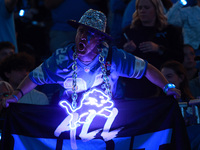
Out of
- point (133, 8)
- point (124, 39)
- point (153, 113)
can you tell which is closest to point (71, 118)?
point (153, 113)

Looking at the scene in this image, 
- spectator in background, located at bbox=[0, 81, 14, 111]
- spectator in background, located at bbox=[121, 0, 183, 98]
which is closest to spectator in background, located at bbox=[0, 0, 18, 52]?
spectator in background, located at bbox=[0, 81, 14, 111]

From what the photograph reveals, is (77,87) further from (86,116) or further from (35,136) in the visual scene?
(35,136)

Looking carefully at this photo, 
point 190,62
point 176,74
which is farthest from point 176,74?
point 190,62

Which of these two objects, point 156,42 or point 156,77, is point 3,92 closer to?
point 156,77

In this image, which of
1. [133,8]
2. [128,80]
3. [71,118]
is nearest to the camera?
[71,118]

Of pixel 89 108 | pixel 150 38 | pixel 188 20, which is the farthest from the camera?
pixel 188 20

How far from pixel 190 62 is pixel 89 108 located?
6.25 ft

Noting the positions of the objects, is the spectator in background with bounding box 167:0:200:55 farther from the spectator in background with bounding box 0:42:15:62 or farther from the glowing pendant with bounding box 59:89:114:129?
the spectator in background with bounding box 0:42:15:62

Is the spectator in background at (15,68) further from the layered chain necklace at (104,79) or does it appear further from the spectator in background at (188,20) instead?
the spectator in background at (188,20)

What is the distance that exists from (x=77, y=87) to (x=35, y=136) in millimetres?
584

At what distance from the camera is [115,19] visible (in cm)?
493

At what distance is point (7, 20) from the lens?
4.86 meters

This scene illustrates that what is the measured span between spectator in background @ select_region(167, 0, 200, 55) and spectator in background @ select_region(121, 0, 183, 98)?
245mm

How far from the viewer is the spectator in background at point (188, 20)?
→ 4137mm
